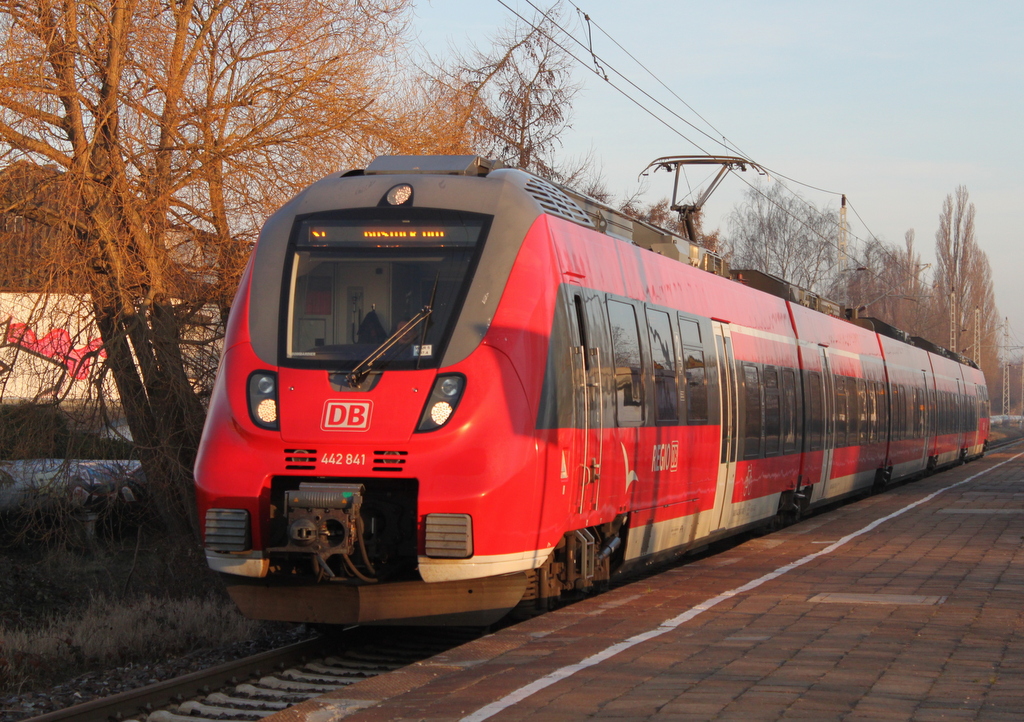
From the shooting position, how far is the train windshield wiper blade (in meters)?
7.86

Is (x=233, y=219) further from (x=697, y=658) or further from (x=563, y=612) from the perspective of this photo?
(x=697, y=658)

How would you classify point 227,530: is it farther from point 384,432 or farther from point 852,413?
point 852,413

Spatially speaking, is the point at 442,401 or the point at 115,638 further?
the point at 115,638

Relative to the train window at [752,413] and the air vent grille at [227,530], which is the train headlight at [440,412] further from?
the train window at [752,413]

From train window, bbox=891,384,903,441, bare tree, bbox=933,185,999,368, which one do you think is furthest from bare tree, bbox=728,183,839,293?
train window, bbox=891,384,903,441

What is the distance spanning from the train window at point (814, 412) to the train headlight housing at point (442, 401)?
1057 cm

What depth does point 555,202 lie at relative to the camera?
9.33 meters

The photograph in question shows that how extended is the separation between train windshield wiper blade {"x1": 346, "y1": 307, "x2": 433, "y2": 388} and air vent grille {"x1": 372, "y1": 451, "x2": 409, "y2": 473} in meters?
0.54

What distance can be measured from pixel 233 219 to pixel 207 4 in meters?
2.91

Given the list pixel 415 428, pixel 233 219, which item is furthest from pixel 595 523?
pixel 233 219

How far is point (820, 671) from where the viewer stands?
6.39m

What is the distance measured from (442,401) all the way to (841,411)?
13.5 m

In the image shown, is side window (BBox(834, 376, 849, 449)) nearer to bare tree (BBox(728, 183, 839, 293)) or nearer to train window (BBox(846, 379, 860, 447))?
train window (BBox(846, 379, 860, 447))

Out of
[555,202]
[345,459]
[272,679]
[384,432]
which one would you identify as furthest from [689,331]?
[272,679]
